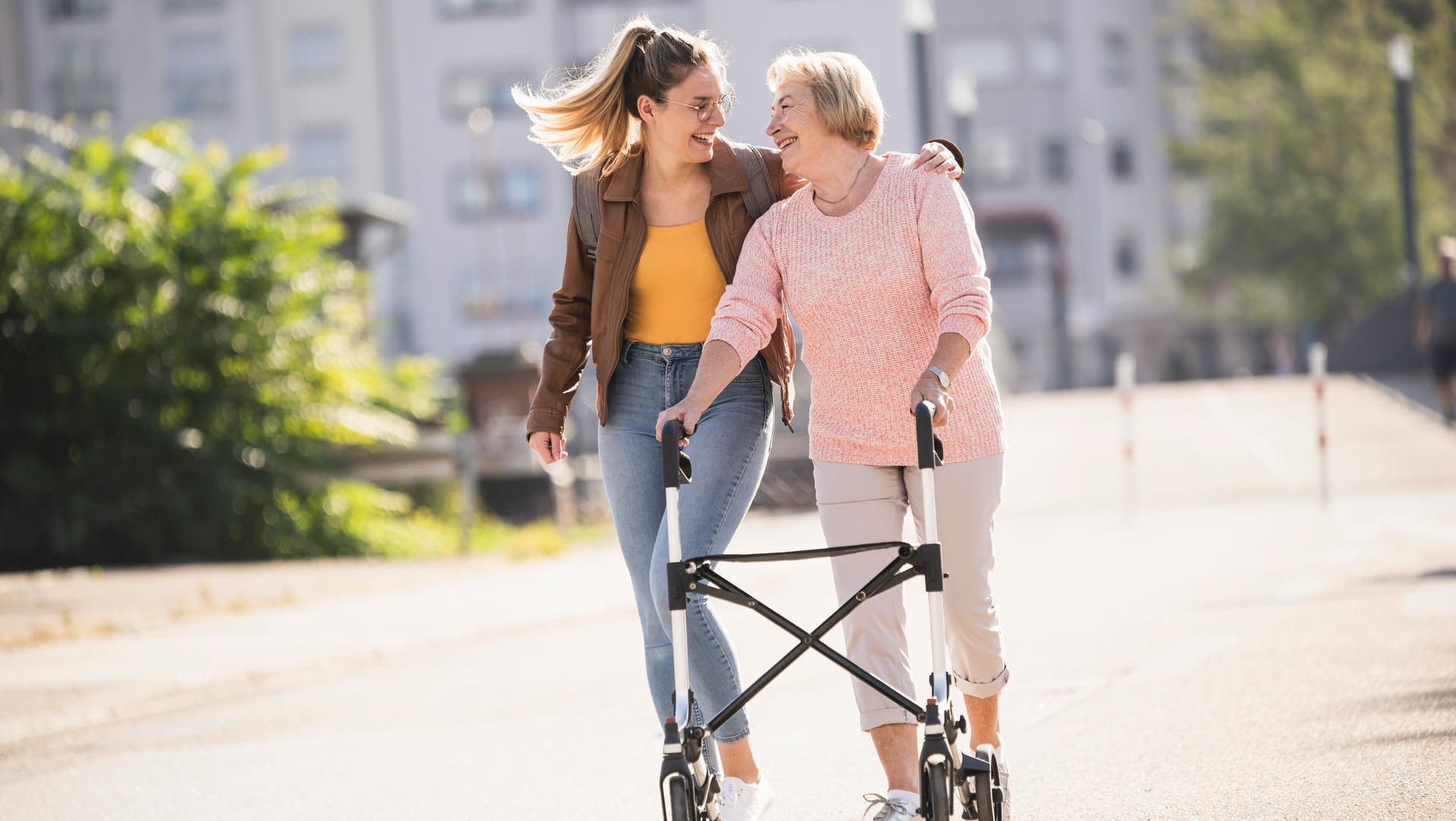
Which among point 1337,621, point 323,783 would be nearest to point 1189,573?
point 1337,621

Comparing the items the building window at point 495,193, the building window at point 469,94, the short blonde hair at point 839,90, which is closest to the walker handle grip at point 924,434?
the short blonde hair at point 839,90

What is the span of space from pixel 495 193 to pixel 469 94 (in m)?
3.35

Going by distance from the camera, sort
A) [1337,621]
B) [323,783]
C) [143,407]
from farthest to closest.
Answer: [143,407] → [1337,621] → [323,783]

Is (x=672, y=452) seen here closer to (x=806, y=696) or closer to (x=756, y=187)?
(x=756, y=187)

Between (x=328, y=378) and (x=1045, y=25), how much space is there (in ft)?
167

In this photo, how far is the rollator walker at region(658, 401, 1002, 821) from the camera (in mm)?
3934

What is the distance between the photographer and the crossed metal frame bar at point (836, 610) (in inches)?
157

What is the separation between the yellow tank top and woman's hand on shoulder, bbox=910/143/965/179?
23.4 inches

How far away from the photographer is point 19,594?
43.1ft

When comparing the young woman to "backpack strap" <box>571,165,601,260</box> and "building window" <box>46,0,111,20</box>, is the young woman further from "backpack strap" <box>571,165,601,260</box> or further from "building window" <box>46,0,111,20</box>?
"building window" <box>46,0,111,20</box>

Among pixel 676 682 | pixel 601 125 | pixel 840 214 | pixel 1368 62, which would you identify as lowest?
pixel 676 682

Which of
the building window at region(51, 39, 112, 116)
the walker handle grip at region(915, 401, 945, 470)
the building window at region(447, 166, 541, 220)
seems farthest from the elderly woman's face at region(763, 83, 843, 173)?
the building window at region(51, 39, 112, 116)

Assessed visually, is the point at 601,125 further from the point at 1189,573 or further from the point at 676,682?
the point at 1189,573

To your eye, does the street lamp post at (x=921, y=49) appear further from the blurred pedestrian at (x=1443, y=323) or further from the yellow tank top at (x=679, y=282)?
the yellow tank top at (x=679, y=282)
